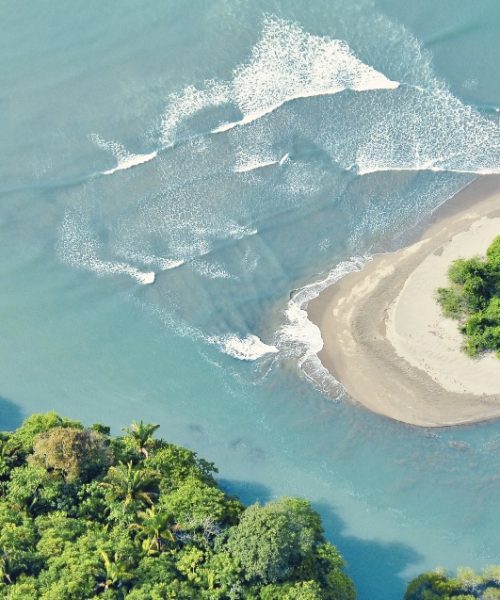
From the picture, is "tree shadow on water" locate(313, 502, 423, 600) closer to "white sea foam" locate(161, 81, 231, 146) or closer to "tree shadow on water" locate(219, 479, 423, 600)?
"tree shadow on water" locate(219, 479, 423, 600)

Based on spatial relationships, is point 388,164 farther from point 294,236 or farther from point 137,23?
point 137,23

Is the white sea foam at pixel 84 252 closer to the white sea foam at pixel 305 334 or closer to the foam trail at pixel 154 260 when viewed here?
the foam trail at pixel 154 260

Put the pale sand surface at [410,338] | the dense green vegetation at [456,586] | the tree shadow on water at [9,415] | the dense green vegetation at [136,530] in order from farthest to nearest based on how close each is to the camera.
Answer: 1. the tree shadow on water at [9,415]
2. the pale sand surface at [410,338]
3. the dense green vegetation at [456,586]
4. the dense green vegetation at [136,530]

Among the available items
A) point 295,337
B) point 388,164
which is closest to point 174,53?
point 388,164

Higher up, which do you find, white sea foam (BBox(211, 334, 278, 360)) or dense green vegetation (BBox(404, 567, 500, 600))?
white sea foam (BBox(211, 334, 278, 360))

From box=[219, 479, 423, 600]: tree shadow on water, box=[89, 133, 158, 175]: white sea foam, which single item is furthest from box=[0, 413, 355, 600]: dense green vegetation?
box=[89, 133, 158, 175]: white sea foam

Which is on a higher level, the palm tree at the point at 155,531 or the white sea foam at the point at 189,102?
the white sea foam at the point at 189,102

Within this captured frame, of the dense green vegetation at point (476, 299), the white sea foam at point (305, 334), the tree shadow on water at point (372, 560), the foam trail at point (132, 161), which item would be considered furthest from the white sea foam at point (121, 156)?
the tree shadow on water at point (372, 560)
